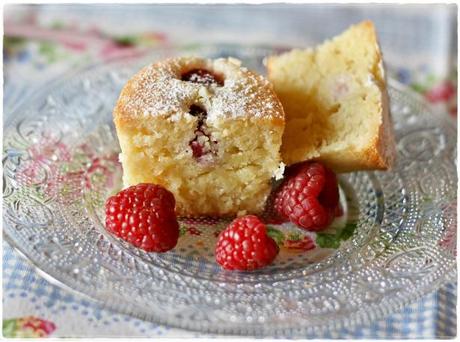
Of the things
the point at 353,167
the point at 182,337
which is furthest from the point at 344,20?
the point at 182,337

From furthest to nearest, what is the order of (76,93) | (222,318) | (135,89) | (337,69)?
(76,93), (337,69), (135,89), (222,318)

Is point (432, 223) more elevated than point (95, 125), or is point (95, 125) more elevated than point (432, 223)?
point (95, 125)

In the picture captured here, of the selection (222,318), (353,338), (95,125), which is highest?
(95,125)

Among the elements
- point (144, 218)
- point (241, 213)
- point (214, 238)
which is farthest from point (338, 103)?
point (144, 218)

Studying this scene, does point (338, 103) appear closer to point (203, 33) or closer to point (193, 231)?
point (193, 231)

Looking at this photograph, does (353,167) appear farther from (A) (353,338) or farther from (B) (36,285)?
(B) (36,285)

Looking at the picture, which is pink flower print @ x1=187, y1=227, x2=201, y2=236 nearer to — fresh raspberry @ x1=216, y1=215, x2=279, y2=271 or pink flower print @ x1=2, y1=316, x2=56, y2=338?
fresh raspberry @ x1=216, y1=215, x2=279, y2=271

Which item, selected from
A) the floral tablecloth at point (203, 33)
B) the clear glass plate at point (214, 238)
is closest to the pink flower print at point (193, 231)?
the clear glass plate at point (214, 238)
